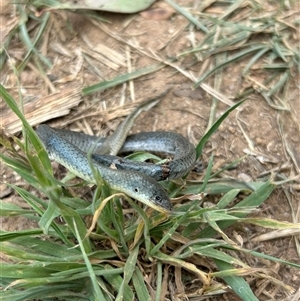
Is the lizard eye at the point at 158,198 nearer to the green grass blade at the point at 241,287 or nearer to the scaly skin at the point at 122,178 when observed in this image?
the scaly skin at the point at 122,178

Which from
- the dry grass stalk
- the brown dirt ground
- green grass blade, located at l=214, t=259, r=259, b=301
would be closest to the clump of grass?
green grass blade, located at l=214, t=259, r=259, b=301

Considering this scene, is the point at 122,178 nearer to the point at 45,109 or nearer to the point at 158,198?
the point at 158,198

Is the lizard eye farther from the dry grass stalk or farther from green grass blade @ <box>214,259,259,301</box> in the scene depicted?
the dry grass stalk

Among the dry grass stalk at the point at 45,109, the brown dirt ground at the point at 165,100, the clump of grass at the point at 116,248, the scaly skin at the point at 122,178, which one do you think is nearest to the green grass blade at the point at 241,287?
the clump of grass at the point at 116,248

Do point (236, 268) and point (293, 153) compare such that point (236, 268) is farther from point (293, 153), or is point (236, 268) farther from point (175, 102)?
point (175, 102)

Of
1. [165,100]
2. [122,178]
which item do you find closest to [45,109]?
[165,100]

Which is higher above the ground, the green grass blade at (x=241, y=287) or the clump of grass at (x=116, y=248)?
the clump of grass at (x=116, y=248)
